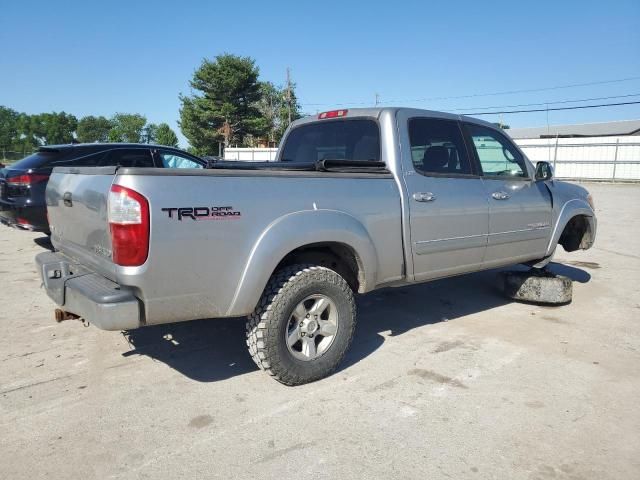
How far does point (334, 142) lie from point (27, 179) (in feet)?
14.7

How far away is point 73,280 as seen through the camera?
302 cm

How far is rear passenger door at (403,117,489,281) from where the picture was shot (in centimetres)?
390

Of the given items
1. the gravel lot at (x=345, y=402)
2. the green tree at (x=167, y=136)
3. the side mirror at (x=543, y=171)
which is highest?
the green tree at (x=167, y=136)

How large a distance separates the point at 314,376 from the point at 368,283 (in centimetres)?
78

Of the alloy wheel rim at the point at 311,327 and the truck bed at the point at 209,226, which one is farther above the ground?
the truck bed at the point at 209,226

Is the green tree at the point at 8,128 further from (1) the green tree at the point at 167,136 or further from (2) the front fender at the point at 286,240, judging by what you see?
(2) the front fender at the point at 286,240

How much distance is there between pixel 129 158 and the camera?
717 cm

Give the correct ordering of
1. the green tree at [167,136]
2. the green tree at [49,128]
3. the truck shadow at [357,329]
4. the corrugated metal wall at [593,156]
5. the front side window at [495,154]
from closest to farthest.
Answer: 1. the truck shadow at [357,329]
2. the front side window at [495,154]
3. the corrugated metal wall at [593,156]
4. the green tree at [167,136]
5. the green tree at [49,128]

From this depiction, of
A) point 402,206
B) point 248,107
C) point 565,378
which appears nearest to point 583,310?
point 565,378

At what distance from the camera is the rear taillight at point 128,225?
2574 millimetres

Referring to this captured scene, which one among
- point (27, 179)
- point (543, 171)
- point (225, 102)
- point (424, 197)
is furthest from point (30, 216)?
point (225, 102)

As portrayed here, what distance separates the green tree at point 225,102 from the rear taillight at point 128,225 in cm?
4613

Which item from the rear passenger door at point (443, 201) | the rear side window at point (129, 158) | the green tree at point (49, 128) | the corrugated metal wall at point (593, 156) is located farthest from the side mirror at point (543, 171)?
the green tree at point (49, 128)

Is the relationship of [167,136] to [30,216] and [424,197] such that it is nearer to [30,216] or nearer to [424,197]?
[30,216]
